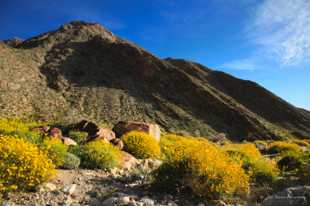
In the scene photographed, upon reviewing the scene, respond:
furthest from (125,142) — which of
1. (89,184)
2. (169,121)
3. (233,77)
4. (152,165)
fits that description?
(233,77)

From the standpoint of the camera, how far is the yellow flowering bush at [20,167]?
6.29 metres

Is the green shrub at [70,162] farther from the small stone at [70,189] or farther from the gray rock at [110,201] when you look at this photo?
the gray rock at [110,201]

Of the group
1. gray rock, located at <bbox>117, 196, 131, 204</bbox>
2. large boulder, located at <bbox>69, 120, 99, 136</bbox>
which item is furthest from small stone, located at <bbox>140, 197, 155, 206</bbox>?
large boulder, located at <bbox>69, 120, 99, 136</bbox>

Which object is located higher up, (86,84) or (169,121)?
(86,84)

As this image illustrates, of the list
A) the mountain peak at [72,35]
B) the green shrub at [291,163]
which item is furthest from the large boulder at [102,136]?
the mountain peak at [72,35]

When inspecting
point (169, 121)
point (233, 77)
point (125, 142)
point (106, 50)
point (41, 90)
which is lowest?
point (125, 142)

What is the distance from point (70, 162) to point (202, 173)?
3.67 meters

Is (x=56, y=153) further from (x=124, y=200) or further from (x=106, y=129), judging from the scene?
(x=106, y=129)

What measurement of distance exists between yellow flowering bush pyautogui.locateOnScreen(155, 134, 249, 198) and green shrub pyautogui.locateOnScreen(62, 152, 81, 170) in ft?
7.88

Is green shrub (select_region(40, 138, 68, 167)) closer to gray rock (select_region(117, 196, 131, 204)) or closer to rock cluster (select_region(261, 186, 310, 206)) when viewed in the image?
gray rock (select_region(117, 196, 131, 204))

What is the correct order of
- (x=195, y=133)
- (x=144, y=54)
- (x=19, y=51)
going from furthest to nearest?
(x=144, y=54), (x=19, y=51), (x=195, y=133)

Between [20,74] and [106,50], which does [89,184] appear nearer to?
[20,74]

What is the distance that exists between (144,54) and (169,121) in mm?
24412

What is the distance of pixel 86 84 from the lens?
182 feet
